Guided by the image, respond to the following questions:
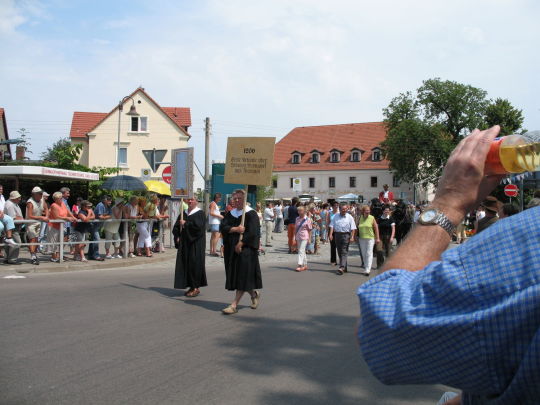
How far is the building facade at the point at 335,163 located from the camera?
235 feet

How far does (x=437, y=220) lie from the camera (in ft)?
4.10

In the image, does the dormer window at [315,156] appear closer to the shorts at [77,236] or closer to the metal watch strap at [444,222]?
the shorts at [77,236]

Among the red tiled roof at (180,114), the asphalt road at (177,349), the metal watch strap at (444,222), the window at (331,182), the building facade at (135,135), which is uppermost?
the red tiled roof at (180,114)

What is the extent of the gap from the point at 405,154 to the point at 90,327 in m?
55.6

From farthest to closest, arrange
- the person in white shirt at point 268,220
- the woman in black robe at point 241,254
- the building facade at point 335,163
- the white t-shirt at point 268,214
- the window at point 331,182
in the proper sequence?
the window at point 331,182 → the building facade at point 335,163 → the person in white shirt at point 268,220 → the white t-shirt at point 268,214 → the woman in black robe at point 241,254

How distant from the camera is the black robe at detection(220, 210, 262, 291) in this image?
840 cm

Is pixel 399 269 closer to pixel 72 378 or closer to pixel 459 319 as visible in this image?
pixel 459 319

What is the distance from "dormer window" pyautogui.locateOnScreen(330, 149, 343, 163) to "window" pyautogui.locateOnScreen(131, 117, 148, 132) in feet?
104

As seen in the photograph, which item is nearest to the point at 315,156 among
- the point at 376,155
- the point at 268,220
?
the point at 376,155

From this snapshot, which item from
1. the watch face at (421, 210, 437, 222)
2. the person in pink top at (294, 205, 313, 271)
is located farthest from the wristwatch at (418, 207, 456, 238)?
the person in pink top at (294, 205, 313, 271)

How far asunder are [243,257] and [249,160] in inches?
73.7

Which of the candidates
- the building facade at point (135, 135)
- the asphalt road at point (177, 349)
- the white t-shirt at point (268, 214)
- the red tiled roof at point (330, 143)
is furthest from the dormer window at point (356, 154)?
the asphalt road at point (177, 349)

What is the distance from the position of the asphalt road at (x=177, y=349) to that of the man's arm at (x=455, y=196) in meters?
3.48

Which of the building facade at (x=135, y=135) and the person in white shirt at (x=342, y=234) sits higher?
the building facade at (x=135, y=135)
